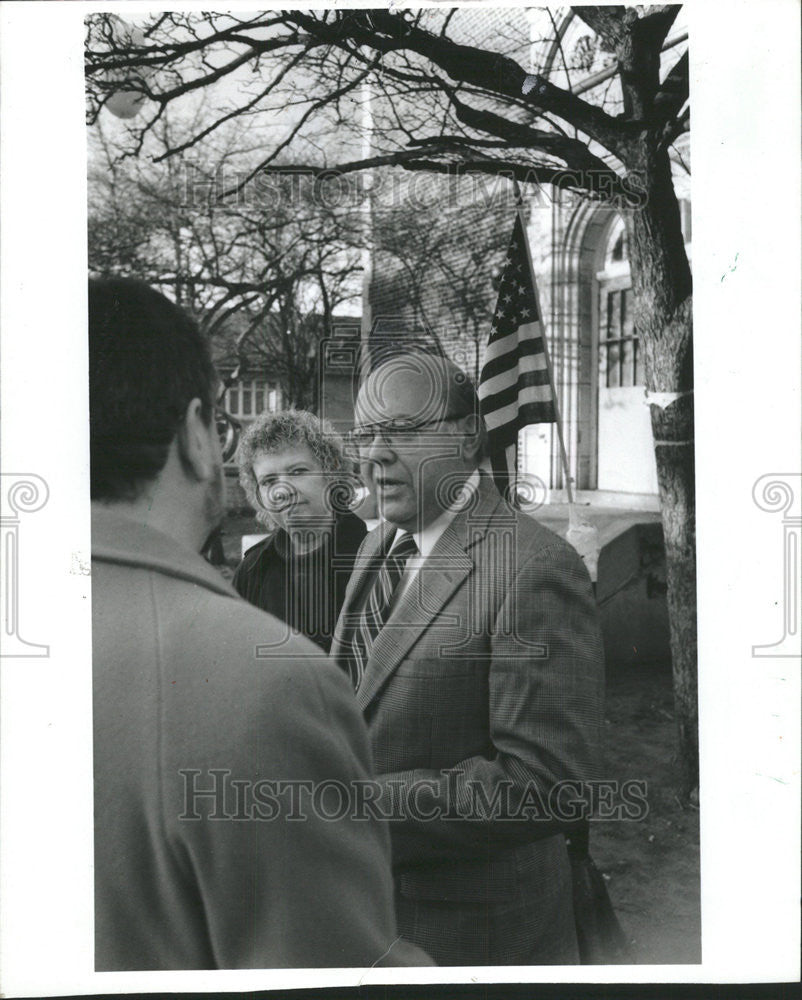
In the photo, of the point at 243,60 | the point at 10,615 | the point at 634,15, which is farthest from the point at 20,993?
the point at 634,15

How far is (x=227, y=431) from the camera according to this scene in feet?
10.3

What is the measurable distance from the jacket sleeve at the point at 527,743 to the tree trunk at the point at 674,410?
399mm

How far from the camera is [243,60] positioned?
3.20 m

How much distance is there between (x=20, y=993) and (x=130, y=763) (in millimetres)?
1139

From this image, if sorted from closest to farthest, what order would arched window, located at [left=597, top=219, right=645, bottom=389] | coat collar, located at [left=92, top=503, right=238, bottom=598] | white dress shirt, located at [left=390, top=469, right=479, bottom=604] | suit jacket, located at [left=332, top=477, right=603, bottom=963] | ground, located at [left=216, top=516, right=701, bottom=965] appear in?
coat collar, located at [left=92, top=503, right=238, bottom=598]
suit jacket, located at [left=332, top=477, right=603, bottom=963]
white dress shirt, located at [left=390, top=469, right=479, bottom=604]
ground, located at [left=216, top=516, right=701, bottom=965]
arched window, located at [left=597, top=219, right=645, bottom=389]

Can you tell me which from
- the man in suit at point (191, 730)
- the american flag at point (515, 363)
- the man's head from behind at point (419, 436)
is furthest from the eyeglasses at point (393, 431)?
the man in suit at point (191, 730)

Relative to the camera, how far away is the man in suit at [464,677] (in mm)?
3021

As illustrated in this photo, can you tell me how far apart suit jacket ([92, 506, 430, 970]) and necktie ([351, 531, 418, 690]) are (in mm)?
137
